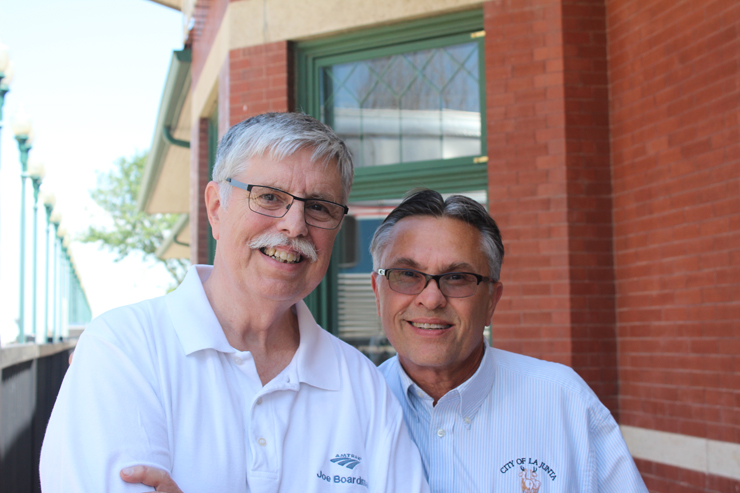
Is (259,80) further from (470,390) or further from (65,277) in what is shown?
(65,277)

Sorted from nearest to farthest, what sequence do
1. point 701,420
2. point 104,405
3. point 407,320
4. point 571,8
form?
point 104,405 → point 407,320 → point 701,420 → point 571,8

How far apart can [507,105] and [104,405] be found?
4.18m

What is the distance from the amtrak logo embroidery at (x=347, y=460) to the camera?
2.02 metres

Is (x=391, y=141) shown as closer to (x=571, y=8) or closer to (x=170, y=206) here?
(x=571, y=8)

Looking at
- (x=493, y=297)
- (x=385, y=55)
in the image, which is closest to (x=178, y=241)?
(x=385, y=55)

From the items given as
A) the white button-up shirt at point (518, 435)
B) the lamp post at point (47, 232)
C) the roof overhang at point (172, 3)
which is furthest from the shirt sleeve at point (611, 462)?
the lamp post at point (47, 232)

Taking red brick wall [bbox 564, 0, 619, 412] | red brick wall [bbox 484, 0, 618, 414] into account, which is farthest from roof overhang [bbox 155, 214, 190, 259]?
red brick wall [bbox 564, 0, 619, 412]

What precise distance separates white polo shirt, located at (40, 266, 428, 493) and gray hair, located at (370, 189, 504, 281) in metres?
0.62

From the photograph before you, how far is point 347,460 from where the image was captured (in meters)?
2.04

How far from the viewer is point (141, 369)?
1.81 meters

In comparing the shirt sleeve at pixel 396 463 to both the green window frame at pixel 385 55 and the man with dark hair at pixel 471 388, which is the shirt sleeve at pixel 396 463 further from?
the green window frame at pixel 385 55

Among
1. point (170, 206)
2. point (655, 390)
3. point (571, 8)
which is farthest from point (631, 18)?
point (170, 206)

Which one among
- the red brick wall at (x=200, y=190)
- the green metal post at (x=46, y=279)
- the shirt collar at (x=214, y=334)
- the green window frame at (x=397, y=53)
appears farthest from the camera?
the green metal post at (x=46, y=279)

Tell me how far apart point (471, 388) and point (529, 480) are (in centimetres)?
36
